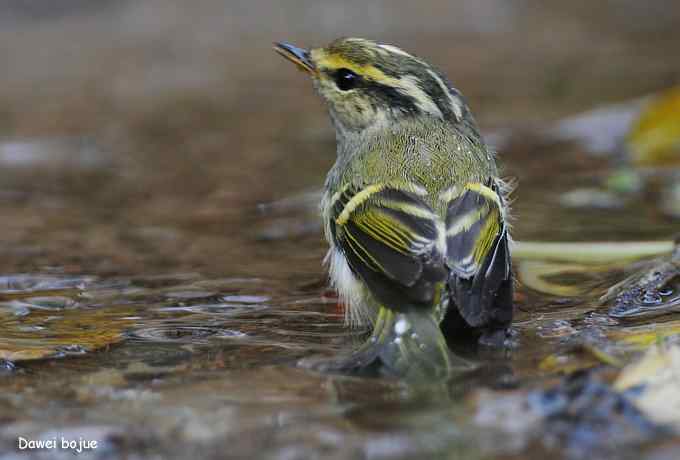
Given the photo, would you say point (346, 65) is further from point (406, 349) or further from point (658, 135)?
point (658, 135)

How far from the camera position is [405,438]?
109 inches

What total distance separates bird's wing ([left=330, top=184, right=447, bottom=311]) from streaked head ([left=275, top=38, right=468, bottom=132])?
0.72 metres

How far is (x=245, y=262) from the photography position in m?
5.20

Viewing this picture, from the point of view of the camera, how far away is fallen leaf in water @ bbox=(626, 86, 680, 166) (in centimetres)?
702

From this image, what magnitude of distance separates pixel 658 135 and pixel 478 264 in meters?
3.85

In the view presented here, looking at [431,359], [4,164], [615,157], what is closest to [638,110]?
[615,157]

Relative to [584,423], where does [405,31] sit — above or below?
above

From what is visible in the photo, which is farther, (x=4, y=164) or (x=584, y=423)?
(x=4, y=164)

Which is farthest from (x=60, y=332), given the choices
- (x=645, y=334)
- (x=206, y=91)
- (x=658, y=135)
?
(x=206, y=91)

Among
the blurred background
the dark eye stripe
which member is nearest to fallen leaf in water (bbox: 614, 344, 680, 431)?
the dark eye stripe

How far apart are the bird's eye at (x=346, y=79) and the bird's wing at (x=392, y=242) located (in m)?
0.85

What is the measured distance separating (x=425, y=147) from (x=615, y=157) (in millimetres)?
3192

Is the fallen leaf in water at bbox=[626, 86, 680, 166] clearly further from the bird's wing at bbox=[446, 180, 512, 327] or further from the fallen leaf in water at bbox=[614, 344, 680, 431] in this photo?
the fallen leaf in water at bbox=[614, 344, 680, 431]

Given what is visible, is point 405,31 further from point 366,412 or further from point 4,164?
point 366,412
